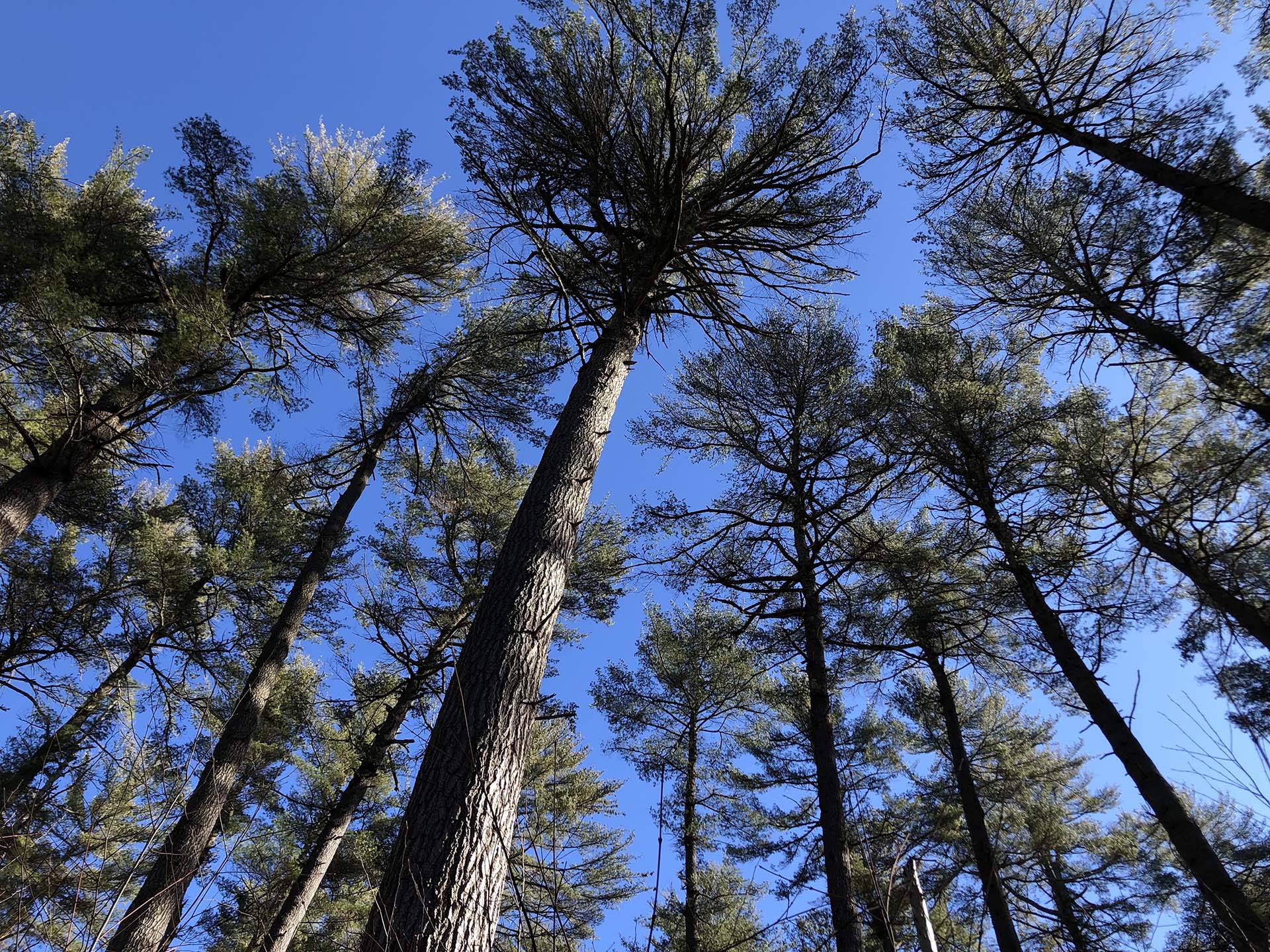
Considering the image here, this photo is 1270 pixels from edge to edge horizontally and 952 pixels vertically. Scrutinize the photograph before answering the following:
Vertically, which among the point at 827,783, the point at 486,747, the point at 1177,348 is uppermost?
the point at 1177,348

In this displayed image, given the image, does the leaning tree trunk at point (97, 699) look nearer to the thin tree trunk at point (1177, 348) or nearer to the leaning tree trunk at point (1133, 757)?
the leaning tree trunk at point (1133, 757)

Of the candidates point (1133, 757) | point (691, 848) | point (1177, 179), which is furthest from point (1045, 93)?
point (691, 848)

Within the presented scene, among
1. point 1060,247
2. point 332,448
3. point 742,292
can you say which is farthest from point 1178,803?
point 332,448

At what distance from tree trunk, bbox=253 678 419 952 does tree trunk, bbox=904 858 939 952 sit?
6203 millimetres

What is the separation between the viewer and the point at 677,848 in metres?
10.9

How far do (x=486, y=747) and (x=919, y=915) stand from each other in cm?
184

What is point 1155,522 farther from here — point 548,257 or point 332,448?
point 332,448

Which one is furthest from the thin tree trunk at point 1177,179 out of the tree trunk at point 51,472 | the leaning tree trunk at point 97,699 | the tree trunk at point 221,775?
the leaning tree trunk at point 97,699

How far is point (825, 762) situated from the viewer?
22.3ft

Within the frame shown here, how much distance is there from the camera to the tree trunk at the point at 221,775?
5309mm

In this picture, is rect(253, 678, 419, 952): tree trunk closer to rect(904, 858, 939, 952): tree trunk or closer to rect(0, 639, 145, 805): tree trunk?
rect(0, 639, 145, 805): tree trunk

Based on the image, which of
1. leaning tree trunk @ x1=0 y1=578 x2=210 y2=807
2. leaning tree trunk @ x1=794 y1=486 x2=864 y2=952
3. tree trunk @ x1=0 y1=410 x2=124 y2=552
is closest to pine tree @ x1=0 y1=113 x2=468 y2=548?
tree trunk @ x1=0 y1=410 x2=124 y2=552

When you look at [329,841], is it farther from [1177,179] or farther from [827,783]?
[1177,179]

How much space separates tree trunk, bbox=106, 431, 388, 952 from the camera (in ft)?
17.4
